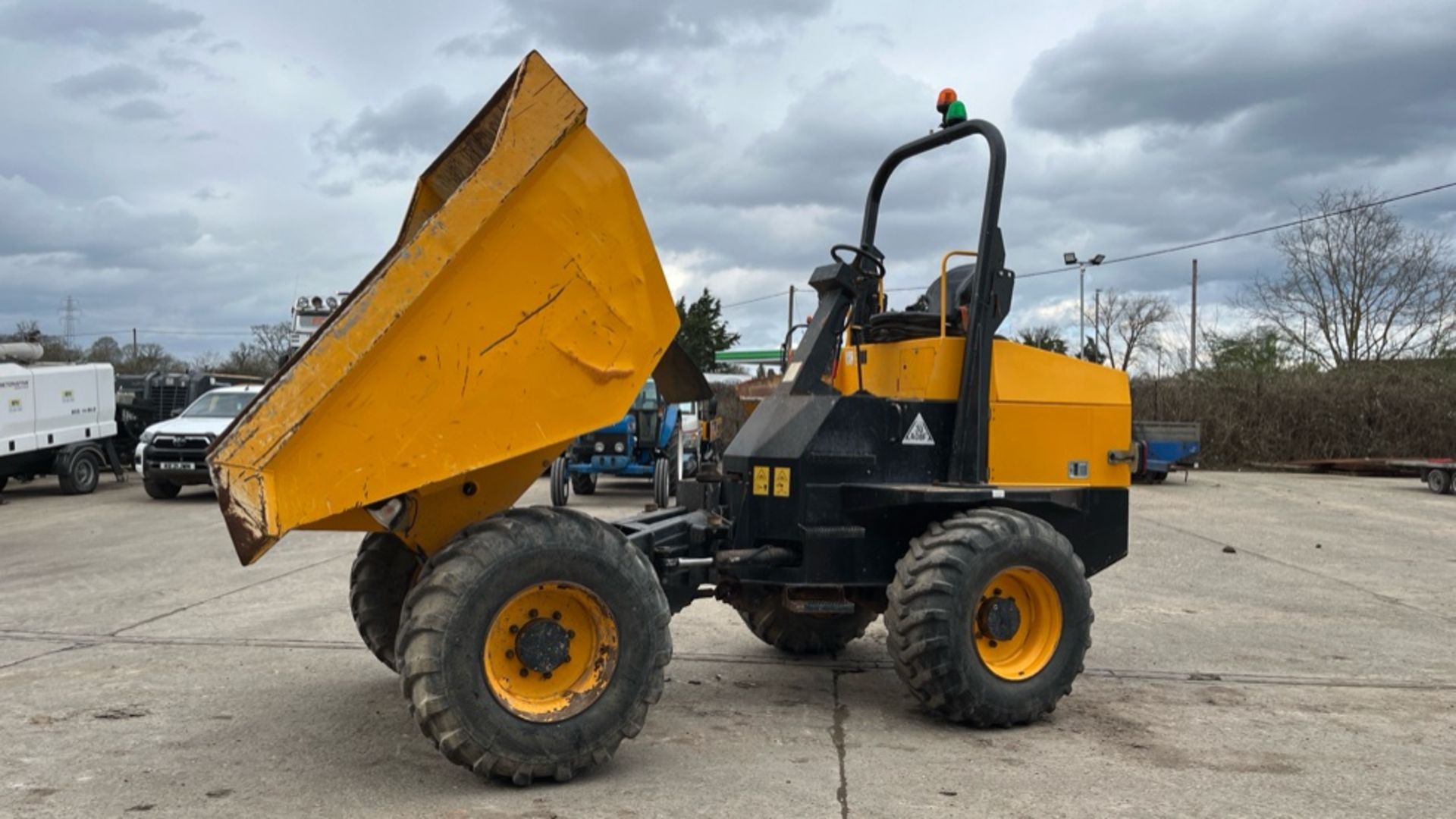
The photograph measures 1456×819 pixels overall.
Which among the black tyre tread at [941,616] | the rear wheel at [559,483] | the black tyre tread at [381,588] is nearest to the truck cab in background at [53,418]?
the rear wheel at [559,483]

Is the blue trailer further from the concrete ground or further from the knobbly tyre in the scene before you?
the knobbly tyre

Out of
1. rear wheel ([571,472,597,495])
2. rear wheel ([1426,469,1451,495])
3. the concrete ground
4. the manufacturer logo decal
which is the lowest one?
the concrete ground

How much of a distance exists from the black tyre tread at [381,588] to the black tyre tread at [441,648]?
1.20 meters

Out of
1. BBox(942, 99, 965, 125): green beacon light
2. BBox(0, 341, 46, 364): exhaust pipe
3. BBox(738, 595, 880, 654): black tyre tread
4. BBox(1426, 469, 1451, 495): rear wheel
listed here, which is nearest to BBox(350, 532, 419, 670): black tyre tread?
BBox(738, 595, 880, 654): black tyre tread

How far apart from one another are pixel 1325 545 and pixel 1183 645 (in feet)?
23.8

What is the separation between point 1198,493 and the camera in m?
21.5

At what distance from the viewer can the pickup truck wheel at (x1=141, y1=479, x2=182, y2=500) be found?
18.1 metres

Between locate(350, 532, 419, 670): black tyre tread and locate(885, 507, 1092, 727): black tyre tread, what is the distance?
2.38 meters

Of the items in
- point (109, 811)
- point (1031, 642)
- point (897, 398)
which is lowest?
point (109, 811)

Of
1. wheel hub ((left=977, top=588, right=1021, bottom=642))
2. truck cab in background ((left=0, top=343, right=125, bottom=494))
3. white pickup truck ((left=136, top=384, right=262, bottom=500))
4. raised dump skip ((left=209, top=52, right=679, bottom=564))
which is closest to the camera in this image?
raised dump skip ((left=209, top=52, right=679, bottom=564))

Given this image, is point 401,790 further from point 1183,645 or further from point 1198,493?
point 1198,493

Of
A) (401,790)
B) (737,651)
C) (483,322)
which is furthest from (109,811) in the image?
(737,651)

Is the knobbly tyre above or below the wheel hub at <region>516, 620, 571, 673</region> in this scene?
above

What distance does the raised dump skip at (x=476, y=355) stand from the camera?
4.18m
